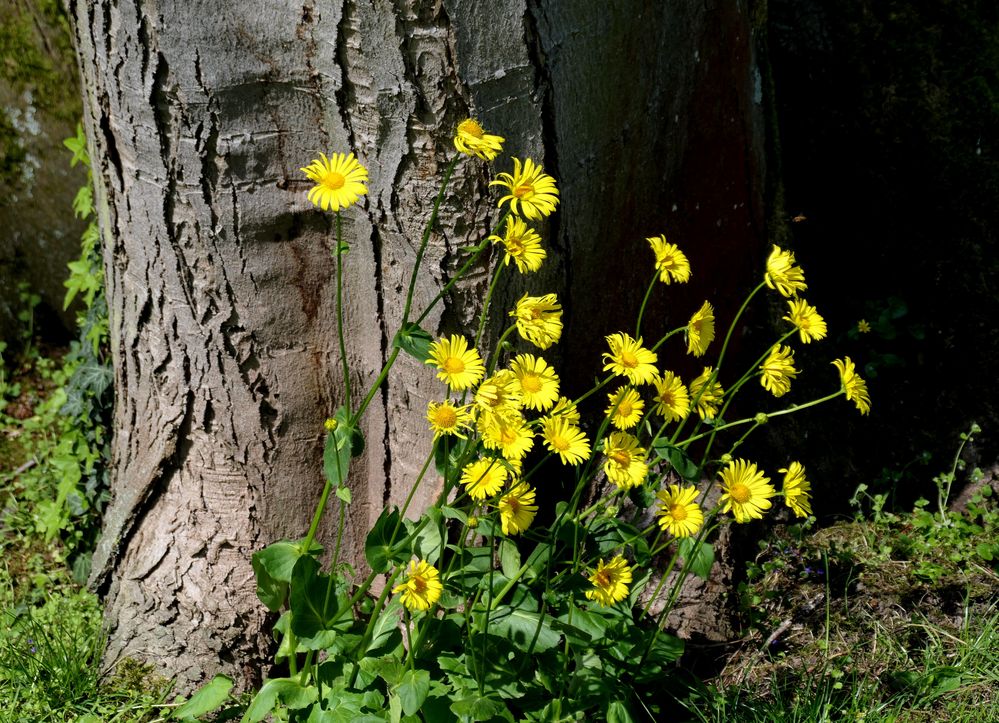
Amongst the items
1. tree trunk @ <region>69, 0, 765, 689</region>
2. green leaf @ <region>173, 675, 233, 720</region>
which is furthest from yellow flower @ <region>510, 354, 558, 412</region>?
green leaf @ <region>173, 675, 233, 720</region>

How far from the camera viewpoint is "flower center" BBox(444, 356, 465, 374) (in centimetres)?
170

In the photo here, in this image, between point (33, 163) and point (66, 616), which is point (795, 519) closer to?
point (66, 616)

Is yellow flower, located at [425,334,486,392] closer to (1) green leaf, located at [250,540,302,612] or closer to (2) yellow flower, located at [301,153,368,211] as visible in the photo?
(2) yellow flower, located at [301,153,368,211]

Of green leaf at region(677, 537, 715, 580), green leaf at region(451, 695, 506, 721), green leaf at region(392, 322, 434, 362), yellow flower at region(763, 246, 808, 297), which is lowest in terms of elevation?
green leaf at region(451, 695, 506, 721)

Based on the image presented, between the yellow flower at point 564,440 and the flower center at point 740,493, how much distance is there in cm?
32

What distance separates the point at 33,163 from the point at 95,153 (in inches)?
73.1

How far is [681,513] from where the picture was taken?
1.84 metres

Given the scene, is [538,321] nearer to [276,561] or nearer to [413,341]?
[413,341]

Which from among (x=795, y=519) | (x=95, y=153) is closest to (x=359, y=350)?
(x=95, y=153)

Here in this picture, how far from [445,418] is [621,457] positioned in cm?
38

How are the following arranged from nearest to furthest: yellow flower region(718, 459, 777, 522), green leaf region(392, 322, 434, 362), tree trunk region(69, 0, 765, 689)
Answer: green leaf region(392, 322, 434, 362)
yellow flower region(718, 459, 777, 522)
tree trunk region(69, 0, 765, 689)

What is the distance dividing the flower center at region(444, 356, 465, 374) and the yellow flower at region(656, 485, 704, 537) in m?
0.48

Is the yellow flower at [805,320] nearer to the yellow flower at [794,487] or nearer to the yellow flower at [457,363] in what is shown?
the yellow flower at [794,487]

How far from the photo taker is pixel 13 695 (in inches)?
96.3
